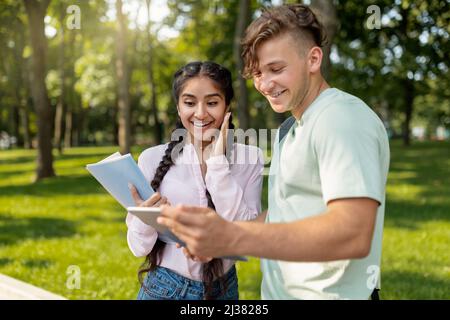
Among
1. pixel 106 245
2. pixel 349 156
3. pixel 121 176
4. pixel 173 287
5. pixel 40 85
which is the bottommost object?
pixel 106 245

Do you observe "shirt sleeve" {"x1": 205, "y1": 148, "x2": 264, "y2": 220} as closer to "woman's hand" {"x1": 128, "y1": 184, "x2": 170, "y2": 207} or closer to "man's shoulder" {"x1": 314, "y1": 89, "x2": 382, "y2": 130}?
"woman's hand" {"x1": 128, "y1": 184, "x2": 170, "y2": 207}

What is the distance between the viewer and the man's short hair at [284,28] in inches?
63.9

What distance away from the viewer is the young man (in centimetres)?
132

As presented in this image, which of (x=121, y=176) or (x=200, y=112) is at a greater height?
(x=200, y=112)

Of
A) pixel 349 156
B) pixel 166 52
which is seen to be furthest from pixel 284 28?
pixel 166 52

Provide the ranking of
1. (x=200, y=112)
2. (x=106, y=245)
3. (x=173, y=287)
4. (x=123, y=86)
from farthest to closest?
(x=123, y=86) → (x=106, y=245) → (x=173, y=287) → (x=200, y=112)

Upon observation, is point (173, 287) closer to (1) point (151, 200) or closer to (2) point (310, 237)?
(1) point (151, 200)

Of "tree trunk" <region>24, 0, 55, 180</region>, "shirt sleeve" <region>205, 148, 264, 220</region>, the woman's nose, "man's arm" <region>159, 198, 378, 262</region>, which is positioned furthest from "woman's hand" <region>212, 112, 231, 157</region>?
"tree trunk" <region>24, 0, 55, 180</region>

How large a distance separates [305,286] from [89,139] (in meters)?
70.0

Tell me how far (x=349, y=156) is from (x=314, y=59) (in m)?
0.39

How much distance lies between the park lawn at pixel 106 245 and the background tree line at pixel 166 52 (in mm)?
2479

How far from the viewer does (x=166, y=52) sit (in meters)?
34.9
